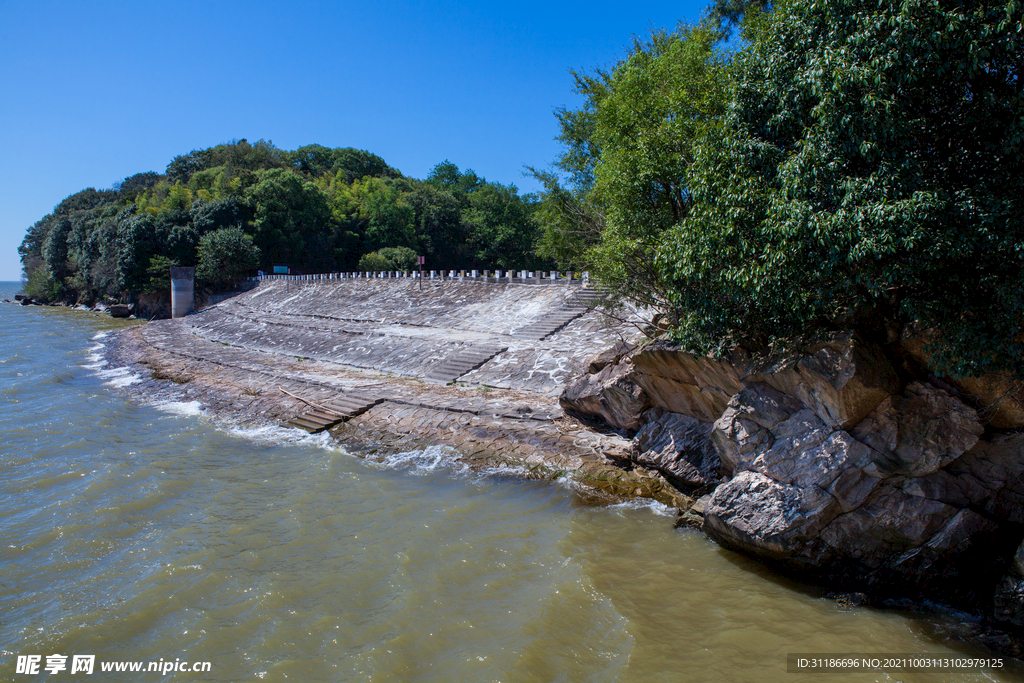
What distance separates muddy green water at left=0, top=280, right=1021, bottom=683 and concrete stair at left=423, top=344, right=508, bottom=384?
669cm

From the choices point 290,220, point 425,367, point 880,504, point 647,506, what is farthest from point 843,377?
point 290,220

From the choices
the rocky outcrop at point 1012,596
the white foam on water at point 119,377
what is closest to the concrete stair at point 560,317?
the rocky outcrop at point 1012,596

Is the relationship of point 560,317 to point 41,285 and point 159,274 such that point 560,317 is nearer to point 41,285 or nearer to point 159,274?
point 159,274

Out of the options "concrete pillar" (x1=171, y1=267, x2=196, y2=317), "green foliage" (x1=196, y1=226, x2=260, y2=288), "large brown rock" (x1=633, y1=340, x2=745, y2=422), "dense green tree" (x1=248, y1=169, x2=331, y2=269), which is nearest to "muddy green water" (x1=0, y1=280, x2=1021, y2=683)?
"large brown rock" (x1=633, y1=340, x2=745, y2=422)

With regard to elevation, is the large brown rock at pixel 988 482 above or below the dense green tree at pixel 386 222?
below

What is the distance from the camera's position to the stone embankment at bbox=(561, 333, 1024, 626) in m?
8.11

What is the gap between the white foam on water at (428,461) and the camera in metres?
13.5

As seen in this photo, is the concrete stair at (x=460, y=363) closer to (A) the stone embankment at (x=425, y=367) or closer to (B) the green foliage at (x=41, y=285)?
(A) the stone embankment at (x=425, y=367)

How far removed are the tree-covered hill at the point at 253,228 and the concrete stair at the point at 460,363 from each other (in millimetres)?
34603

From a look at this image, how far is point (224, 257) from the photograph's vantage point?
51125 mm

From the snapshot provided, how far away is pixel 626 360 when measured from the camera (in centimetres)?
1371

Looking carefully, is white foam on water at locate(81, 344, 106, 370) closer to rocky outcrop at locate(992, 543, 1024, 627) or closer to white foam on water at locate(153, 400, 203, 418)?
white foam on water at locate(153, 400, 203, 418)

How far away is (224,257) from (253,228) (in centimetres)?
607

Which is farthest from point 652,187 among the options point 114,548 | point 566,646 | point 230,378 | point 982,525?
point 230,378
